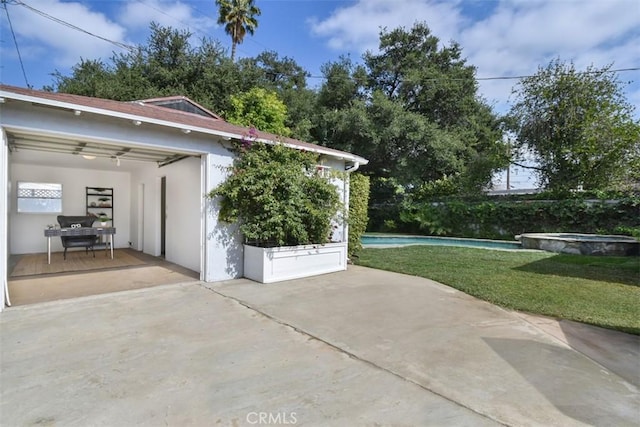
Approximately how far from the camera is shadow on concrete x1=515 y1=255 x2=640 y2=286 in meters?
6.83

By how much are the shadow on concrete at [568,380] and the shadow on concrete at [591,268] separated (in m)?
4.52

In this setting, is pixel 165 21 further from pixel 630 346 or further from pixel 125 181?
pixel 630 346

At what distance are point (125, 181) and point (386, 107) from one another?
12.5 metres

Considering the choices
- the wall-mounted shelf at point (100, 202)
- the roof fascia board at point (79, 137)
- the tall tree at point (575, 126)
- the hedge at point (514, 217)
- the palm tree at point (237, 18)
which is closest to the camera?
the roof fascia board at point (79, 137)

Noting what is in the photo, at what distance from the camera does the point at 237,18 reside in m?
21.6

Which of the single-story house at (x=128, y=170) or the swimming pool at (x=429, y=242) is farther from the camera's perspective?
the swimming pool at (x=429, y=242)

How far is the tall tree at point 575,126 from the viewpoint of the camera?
1308 centimetres

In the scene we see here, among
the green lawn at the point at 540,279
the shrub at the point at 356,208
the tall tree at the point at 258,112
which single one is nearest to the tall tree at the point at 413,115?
Answer: the tall tree at the point at 258,112

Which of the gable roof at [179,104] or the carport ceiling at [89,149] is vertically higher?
the gable roof at [179,104]

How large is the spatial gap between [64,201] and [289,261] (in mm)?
8242

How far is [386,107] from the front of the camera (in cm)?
1723

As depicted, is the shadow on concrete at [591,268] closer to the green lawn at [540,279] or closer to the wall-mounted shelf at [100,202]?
the green lawn at [540,279]

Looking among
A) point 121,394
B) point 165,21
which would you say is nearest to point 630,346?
point 121,394

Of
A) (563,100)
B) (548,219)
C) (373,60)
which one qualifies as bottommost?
(548,219)
